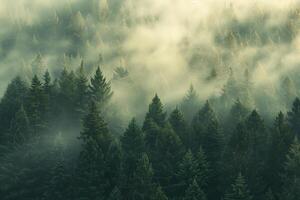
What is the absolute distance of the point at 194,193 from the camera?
2840 inches

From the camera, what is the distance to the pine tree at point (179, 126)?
88250 mm

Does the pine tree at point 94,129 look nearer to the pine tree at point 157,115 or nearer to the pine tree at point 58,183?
the pine tree at point 58,183

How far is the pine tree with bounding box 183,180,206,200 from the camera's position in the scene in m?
71.9

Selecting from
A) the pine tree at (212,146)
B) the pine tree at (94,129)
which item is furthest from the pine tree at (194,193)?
the pine tree at (94,129)

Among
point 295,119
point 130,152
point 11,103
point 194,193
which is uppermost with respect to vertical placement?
point 11,103

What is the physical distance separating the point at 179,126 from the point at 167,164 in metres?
12.2

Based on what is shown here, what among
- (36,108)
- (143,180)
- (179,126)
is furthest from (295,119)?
(36,108)

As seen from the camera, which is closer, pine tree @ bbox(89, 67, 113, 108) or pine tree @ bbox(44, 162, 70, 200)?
pine tree @ bbox(44, 162, 70, 200)

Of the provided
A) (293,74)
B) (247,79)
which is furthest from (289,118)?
(293,74)

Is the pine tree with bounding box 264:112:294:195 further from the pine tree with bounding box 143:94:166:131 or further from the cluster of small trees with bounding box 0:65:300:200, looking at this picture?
the pine tree with bounding box 143:94:166:131

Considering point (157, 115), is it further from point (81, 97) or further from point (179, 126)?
point (81, 97)

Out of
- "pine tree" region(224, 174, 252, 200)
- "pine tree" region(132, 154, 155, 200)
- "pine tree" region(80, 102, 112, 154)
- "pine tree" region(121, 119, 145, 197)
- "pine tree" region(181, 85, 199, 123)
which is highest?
"pine tree" region(181, 85, 199, 123)

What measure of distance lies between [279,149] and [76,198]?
25688mm

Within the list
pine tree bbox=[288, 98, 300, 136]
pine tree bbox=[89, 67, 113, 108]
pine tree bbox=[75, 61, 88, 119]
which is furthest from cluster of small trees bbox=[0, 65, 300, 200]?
pine tree bbox=[89, 67, 113, 108]
